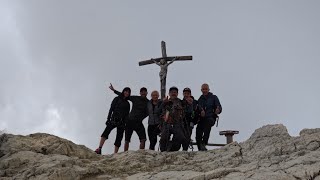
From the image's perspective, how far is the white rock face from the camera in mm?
8406

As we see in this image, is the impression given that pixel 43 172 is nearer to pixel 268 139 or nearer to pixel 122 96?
pixel 122 96

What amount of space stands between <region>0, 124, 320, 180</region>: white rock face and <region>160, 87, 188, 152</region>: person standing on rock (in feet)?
1.52

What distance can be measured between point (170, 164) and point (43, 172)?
3.39m

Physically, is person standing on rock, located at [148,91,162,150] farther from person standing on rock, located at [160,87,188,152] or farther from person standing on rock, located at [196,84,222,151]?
person standing on rock, located at [196,84,222,151]

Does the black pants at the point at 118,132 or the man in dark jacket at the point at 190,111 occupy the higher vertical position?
the man in dark jacket at the point at 190,111

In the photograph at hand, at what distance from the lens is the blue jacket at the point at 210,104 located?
1200 cm

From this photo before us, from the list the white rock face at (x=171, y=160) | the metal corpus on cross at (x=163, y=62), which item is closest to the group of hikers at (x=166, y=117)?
the white rock face at (x=171, y=160)

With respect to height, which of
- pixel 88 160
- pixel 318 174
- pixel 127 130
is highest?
pixel 127 130

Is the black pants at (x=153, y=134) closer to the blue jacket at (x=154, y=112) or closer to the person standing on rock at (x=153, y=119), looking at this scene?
the person standing on rock at (x=153, y=119)

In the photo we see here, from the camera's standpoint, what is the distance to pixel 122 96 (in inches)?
508

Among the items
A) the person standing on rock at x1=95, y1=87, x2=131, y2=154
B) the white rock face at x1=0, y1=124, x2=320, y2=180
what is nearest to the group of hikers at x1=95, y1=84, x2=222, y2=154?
the person standing on rock at x1=95, y1=87, x2=131, y2=154

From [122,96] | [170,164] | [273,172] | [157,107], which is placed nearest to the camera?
[273,172]

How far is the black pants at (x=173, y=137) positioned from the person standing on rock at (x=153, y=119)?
75cm

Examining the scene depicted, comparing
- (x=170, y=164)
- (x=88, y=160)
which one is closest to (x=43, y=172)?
(x=88, y=160)
